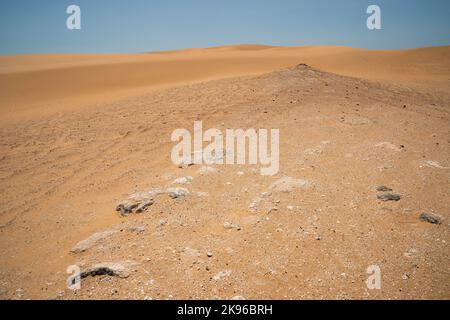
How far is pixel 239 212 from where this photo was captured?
4270 millimetres

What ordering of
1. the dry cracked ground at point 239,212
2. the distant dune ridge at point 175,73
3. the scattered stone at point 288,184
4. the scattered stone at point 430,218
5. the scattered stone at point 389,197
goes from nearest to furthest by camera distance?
the dry cracked ground at point 239,212 → the scattered stone at point 430,218 → the scattered stone at point 389,197 → the scattered stone at point 288,184 → the distant dune ridge at point 175,73

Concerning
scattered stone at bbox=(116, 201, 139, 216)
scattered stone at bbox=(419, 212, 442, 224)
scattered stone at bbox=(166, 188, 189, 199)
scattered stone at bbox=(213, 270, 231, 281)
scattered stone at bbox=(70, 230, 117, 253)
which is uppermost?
scattered stone at bbox=(166, 188, 189, 199)

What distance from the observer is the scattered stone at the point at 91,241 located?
12.5 ft

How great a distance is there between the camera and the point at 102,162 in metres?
6.39

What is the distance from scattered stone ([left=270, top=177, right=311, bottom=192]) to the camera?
4618 millimetres

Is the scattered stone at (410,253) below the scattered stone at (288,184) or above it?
below

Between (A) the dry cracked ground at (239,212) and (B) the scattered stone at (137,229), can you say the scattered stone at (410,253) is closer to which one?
(A) the dry cracked ground at (239,212)

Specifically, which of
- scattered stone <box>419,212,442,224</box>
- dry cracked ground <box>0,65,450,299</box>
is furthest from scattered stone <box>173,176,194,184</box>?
scattered stone <box>419,212,442,224</box>

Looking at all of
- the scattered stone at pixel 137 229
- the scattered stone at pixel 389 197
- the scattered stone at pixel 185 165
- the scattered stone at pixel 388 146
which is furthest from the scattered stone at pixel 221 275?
the scattered stone at pixel 388 146

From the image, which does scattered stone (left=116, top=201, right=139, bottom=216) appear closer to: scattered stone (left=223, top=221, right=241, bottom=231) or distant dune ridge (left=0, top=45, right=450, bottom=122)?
scattered stone (left=223, top=221, right=241, bottom=231)

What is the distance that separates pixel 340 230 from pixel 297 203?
28.1 inches

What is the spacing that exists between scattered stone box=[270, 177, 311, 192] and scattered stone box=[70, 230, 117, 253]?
245cm

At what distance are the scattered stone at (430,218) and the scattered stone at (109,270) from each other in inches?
141
